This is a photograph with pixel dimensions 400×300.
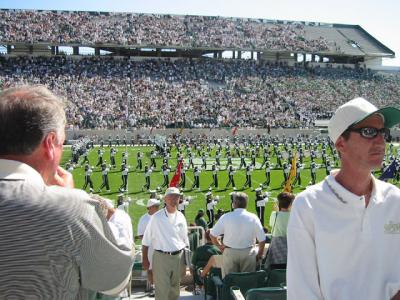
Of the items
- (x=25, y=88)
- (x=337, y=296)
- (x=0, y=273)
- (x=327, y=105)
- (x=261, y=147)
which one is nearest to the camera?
(x=0, y=273)

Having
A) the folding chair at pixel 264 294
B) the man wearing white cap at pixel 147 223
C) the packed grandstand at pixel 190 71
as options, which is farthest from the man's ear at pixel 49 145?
the packed grandstand at pixel 190 71

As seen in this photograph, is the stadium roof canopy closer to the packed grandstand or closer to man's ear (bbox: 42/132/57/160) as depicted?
the packed grandstand

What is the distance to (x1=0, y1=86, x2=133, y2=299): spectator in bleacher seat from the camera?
4.25ft

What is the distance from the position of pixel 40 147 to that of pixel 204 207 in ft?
42.6

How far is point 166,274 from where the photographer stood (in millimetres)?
4609

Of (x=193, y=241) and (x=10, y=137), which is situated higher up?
(x=10, y=137)

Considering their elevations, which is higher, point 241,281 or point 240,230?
point 240,230

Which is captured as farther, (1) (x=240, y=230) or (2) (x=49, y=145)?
(1) (x=240, y=230)

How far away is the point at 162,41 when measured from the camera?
159 ft

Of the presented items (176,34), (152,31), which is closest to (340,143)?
(152,31)

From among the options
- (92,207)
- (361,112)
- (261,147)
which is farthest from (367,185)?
(261,147)

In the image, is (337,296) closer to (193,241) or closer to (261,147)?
(193,241)

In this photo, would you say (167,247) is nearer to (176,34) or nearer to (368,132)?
(368,132)

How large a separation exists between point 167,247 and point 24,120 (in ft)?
11.2
